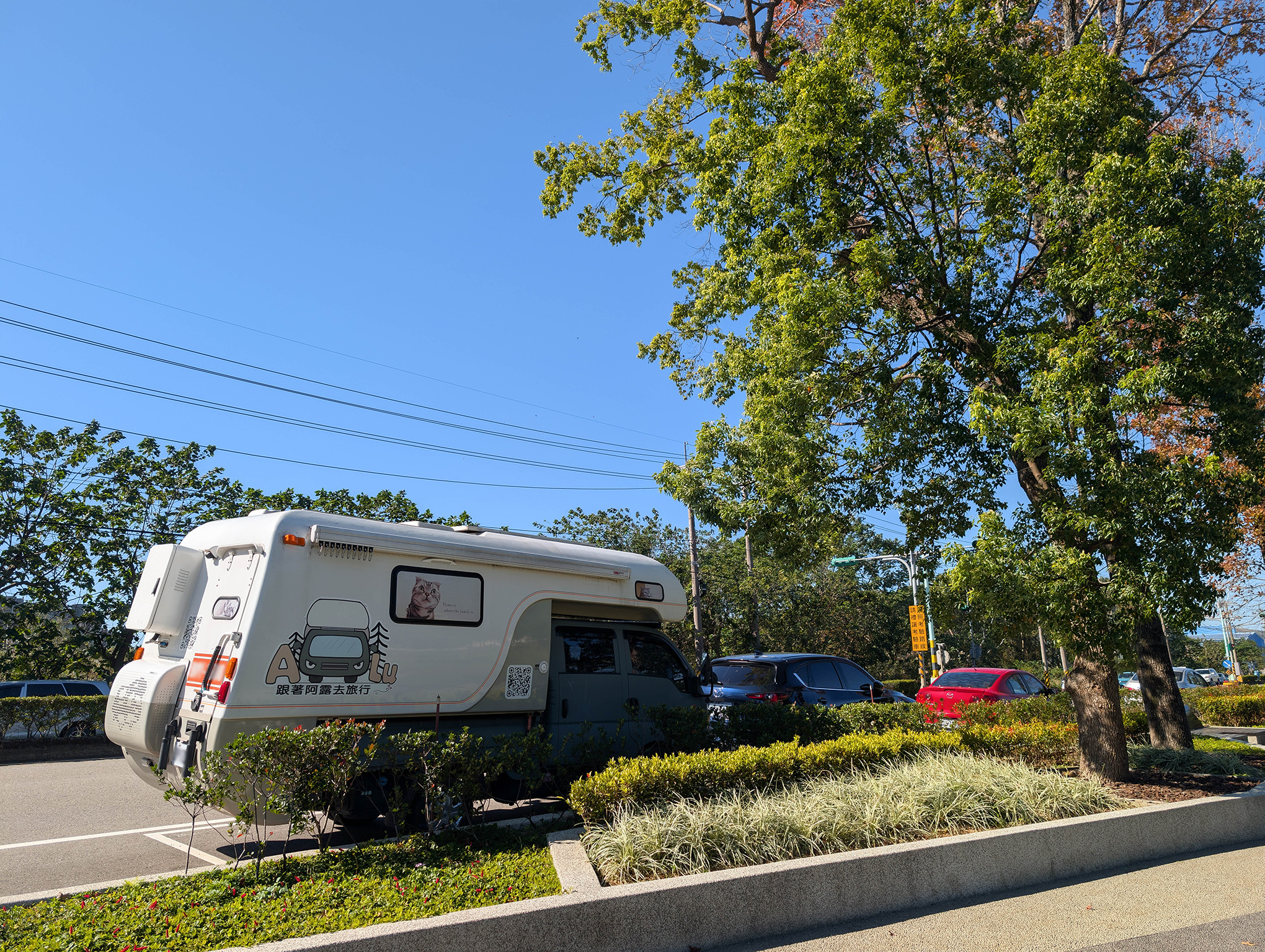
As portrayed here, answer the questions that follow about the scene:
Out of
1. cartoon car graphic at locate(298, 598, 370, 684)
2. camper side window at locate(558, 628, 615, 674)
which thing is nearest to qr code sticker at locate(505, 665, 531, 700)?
camper side window at locate(558, 628, 615, 674)

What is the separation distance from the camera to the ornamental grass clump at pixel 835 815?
5520 millimetres

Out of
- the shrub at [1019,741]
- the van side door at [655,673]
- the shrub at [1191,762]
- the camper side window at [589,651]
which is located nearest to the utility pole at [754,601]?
the shrub at [1191,762]

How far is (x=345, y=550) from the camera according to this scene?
23.1 feet

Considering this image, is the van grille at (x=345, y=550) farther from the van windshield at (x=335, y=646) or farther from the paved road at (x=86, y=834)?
the paved road at (x=86, y=834)

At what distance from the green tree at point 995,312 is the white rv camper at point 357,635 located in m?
2.73

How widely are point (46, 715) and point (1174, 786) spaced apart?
64.8ft

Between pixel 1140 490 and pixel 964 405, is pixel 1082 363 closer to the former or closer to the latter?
pixel 1140 490

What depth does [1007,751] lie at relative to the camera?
349 inches

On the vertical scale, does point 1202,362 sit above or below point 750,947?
above

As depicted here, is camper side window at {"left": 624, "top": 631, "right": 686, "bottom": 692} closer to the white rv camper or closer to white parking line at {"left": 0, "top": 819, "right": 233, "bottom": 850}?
the white rv camper

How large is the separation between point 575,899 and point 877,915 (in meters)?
2.20

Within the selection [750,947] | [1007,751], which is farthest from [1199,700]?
[750,947]

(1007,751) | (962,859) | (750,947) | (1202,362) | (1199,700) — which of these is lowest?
(750,947)

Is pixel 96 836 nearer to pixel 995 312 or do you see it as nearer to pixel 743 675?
pixel 743 675
